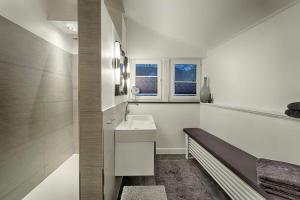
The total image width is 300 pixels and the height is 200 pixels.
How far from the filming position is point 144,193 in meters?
2.02

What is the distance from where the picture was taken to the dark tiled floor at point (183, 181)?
2598 mm

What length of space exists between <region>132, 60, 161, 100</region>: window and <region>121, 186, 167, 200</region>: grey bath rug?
7.55ft

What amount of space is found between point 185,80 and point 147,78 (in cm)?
78

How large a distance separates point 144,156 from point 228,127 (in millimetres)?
1352

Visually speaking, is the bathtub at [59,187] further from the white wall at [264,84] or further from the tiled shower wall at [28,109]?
the white wall at [264,84]

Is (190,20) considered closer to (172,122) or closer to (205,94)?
(205,94)

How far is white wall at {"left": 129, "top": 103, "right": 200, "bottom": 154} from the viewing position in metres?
4.23

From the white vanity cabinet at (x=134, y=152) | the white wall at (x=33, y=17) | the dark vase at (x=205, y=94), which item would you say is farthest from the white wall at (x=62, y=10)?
the dark vase at (x=205, y=94)

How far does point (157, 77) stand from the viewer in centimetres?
423

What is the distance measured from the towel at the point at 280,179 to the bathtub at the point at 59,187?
5.24 feet

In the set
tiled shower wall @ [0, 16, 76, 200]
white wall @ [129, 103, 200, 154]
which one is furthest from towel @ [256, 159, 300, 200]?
white wall @ [129, 103, 200, 154]

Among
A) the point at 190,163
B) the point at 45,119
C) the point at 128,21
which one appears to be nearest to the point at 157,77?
the point at 128,21

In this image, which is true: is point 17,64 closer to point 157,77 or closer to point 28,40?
A: point 28,40

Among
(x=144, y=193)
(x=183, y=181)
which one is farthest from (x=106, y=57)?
(x=183, y=181)
